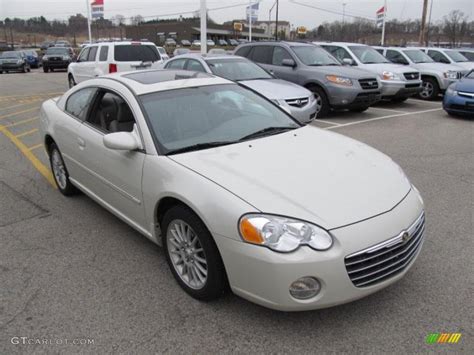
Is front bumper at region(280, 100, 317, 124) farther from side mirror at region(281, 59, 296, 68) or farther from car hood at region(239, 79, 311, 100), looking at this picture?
side mirror at region(281, 59, 296, 68)

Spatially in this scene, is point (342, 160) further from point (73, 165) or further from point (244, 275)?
point (73, 165)

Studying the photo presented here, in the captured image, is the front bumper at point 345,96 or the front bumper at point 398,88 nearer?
the front bumper at point 345,96

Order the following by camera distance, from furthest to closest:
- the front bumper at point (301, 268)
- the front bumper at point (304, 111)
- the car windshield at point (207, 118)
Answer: the front bumper at point (304, 111), the car windshield at point (207, 118), the front bumper at point (301, 268)

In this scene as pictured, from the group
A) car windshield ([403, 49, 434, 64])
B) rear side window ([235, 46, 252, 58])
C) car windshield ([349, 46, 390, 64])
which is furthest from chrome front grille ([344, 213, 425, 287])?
car windshield ([403, 49, 434, 64])

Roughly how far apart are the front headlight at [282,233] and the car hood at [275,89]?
6.00 meters

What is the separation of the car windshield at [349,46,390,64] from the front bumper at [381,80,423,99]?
1350mm

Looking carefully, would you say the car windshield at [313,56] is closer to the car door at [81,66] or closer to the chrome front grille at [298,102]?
the chrome front grille at [298,102]

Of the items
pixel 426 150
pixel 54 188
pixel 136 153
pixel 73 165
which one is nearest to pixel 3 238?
pixel 73 165

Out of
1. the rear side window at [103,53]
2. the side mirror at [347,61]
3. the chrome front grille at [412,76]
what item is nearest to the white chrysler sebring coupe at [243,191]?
the side mirror at [347,61]

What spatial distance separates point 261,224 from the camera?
2533 mm

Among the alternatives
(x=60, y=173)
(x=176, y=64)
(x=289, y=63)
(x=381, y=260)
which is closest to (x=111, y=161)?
(x=60, y=173)

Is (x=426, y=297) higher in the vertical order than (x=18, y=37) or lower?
lower

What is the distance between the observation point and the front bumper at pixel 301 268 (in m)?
2.45

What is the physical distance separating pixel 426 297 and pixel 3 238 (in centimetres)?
375
